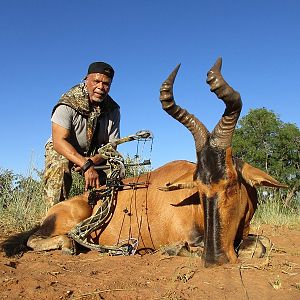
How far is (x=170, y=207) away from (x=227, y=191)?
114cm

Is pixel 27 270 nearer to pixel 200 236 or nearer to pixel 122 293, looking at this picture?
pixel 122 293

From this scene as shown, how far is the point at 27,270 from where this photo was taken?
4.00 meters

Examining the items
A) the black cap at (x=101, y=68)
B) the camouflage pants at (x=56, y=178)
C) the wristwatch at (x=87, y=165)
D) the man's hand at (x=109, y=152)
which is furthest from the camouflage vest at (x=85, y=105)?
the wristwatch at (x=87, y=165)

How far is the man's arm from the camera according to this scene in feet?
19.0

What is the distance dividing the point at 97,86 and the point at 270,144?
50.3 feet

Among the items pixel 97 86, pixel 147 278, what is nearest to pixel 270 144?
pixel 97 86

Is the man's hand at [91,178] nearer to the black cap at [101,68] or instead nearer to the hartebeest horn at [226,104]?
the black cap at [101,68]

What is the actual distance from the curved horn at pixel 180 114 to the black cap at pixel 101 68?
2.13 m

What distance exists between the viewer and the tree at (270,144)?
64.4 feet

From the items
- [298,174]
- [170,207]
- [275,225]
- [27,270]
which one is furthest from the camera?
[298,174]

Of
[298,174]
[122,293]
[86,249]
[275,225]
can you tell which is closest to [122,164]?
[86,249]

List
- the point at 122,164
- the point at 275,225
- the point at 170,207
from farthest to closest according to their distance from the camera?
the point at 275,225
the point at 122,164
the point at 170,207

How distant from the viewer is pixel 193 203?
16.4ft

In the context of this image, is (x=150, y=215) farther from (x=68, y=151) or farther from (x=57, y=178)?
(x=57, y=178)
